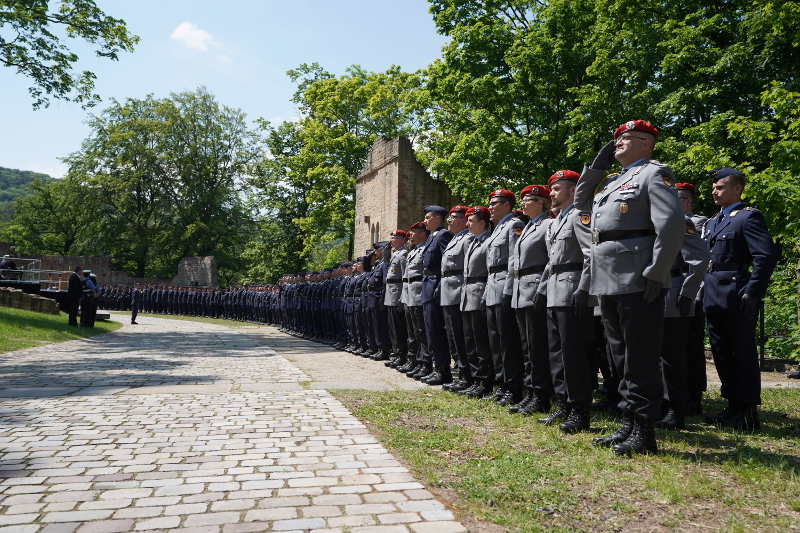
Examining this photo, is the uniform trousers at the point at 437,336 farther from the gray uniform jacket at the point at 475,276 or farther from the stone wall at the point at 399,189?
the stone wall at the point at 399,189

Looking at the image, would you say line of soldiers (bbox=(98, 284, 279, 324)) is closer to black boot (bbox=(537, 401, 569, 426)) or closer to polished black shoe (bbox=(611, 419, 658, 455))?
black boot (bbox=(537, 401, 569, 426))

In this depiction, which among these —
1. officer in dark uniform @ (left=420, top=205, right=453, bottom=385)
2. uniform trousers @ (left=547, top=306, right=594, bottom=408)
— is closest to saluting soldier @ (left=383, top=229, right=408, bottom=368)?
officer in dark uniform @ (left=420, top=205, right=453, bottom=385)

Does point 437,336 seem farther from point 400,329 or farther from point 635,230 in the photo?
point 635,230

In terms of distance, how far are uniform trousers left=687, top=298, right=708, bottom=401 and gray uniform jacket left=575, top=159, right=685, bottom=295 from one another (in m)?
1.77

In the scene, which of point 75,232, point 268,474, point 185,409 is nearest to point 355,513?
point 268,474

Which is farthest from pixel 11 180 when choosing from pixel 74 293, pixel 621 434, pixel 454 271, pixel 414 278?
pixel 621 434

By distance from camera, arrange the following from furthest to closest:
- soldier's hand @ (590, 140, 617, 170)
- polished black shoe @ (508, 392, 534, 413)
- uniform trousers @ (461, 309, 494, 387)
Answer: uniform trousers @ (461, 309, 494, 387)
polished black shoe @ (508, 392, 534, 413)
soldier's hand @ (590, 140, 617, 170)

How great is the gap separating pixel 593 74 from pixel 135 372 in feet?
44.3

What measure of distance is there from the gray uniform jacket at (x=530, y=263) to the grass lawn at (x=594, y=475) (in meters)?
0.98

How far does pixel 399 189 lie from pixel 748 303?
715 inches

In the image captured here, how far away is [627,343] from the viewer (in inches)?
147

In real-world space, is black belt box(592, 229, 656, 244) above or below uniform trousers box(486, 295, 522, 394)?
above

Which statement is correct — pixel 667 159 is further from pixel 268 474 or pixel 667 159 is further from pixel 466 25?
pixel 268 474

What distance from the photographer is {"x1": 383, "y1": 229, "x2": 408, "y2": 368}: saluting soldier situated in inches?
347
